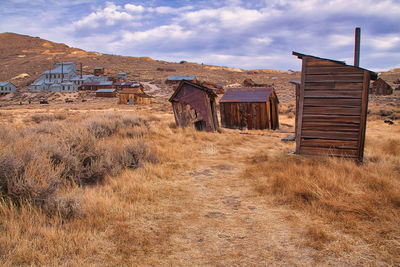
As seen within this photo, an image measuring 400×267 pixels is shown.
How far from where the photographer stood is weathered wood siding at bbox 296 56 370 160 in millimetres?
6750

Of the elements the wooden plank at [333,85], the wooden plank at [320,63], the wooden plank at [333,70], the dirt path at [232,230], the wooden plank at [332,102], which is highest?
the wooden plank at [320,63]

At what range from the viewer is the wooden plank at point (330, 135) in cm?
690

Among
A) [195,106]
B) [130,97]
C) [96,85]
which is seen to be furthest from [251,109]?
[96,85]

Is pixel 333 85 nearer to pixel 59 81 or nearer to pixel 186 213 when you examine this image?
pixel 186 213

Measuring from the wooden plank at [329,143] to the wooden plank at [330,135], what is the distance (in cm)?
10

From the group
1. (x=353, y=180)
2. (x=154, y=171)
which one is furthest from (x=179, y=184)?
(x=353, y=180)

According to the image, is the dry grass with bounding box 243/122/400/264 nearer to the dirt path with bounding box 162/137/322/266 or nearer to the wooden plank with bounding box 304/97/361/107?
the dirt path with bounding box 162/137/322/266

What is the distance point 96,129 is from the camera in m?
9.14

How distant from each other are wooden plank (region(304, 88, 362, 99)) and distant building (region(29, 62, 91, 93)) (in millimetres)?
55335

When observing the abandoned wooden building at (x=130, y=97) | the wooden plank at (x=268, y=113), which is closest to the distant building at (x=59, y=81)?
the abandoned wooden building at (x=130, y=97)

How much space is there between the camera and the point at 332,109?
7031 mm

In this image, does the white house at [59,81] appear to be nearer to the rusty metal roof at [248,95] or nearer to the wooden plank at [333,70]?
the rusty metal roof at [248,95]

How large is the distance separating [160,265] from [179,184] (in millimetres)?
2637

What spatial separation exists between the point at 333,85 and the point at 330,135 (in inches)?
51.7
